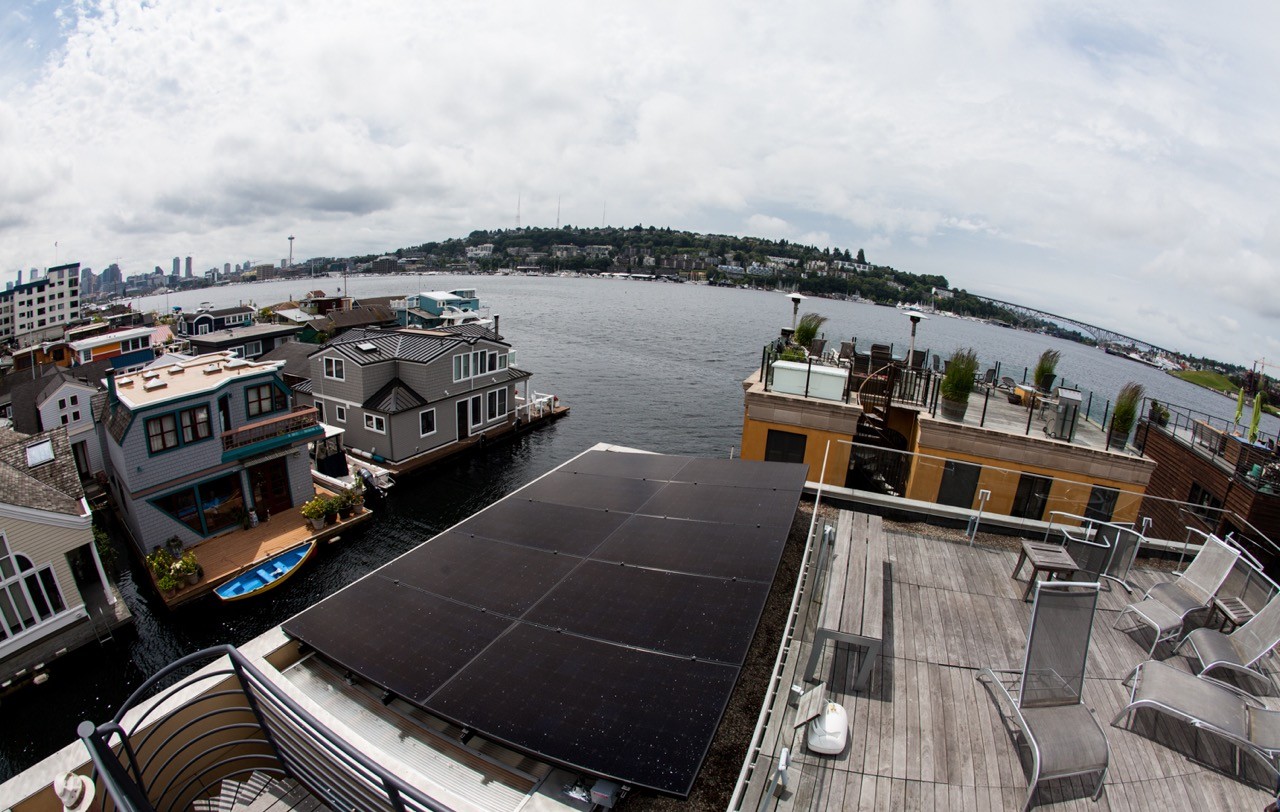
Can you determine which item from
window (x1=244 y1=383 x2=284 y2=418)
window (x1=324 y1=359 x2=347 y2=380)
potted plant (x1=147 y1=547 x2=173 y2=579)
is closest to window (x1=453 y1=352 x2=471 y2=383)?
window (x1=324 y1=359 x2=347 y2=380)

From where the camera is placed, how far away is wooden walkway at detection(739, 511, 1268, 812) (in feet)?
13.4

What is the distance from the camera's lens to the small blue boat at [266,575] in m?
16.4

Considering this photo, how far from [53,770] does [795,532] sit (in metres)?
7.85

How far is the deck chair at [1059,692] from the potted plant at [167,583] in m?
19.6

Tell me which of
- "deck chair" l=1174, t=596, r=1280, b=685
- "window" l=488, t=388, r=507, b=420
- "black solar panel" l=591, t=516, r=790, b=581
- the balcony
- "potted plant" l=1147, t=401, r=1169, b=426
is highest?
"potted plant" l=1147, t=401, r=1169, b=426

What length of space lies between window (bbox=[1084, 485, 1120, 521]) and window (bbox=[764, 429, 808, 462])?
5.32m

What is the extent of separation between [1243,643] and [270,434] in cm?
2298

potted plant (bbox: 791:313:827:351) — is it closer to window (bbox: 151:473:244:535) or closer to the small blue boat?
the small blue boat

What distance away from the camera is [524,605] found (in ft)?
19.2

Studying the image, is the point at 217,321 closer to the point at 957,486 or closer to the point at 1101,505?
the point at 957,486

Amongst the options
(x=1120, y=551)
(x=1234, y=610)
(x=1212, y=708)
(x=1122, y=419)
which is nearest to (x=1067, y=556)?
(x=1120, y=551)

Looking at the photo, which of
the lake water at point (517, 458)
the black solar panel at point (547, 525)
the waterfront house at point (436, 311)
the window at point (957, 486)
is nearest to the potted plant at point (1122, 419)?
the window at point (957, 486)

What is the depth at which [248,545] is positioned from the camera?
18391 mm

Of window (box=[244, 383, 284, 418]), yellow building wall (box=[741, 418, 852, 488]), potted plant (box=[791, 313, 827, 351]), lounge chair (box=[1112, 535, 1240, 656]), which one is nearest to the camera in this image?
lounge chair (box=[1112, 535, 1240, 656])
